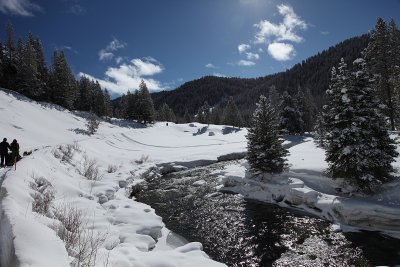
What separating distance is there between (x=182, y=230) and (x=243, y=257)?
4.16 m

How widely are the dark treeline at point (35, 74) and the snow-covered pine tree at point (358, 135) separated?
1977 inches

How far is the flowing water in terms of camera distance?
12977 mm

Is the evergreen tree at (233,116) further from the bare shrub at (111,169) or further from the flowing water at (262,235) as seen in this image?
the flowing water at (262,235)

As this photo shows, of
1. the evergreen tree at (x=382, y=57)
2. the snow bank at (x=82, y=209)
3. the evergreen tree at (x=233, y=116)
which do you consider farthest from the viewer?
the evergreen tree at (x=233, y=116)

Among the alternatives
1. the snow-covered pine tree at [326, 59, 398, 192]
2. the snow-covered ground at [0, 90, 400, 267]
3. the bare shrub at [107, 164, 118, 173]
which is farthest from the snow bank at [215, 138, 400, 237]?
the bare shrub at [107, 164, 118, 173]

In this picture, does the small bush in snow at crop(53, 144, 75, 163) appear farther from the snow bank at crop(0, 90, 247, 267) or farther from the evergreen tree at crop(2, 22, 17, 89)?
the evergreen tree at crop(2, 22, 17, 89)

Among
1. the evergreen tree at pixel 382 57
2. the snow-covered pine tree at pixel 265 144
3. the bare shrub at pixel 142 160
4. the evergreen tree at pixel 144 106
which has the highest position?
the evergreen tree at pixel 382 57

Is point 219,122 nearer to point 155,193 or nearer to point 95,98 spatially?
point 95,98

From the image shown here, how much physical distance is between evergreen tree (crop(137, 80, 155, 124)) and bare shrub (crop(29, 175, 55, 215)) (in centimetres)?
6665

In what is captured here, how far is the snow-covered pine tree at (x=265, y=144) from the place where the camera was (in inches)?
957

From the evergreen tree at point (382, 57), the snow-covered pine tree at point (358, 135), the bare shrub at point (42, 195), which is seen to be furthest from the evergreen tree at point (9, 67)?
the evergreen tree at point (382, 57)

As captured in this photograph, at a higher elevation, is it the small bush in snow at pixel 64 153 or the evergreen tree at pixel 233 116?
the evergreen tree at pixel 233 116

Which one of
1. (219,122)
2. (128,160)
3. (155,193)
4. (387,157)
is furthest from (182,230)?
(219,122)

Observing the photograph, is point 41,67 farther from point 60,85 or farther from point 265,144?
point 265,144
